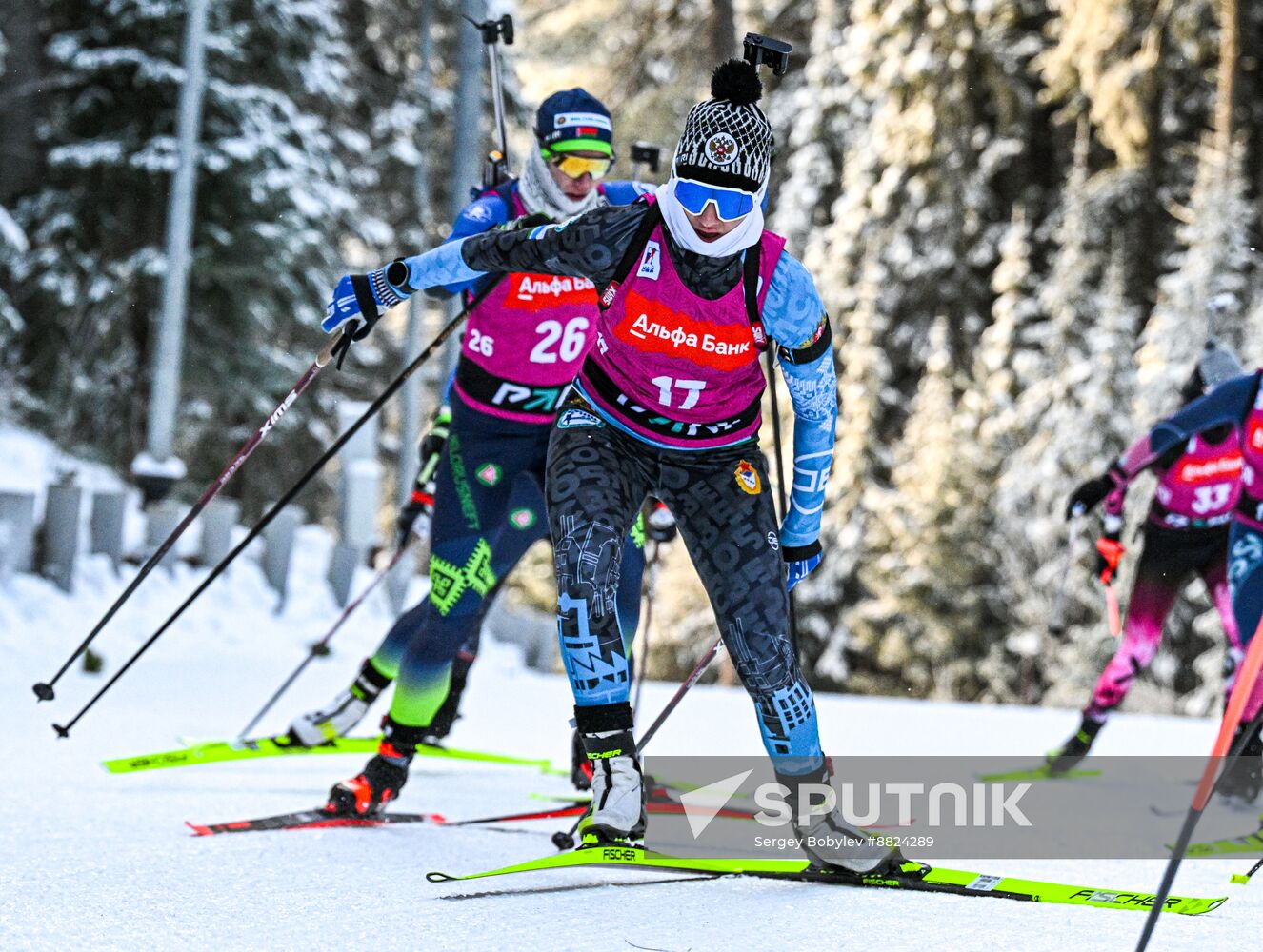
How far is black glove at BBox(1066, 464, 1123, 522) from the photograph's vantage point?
6086 millimetres

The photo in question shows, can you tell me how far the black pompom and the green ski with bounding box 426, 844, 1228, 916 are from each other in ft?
6.20

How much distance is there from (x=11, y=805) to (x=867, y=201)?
23329 mm

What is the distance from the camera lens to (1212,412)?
5.61m

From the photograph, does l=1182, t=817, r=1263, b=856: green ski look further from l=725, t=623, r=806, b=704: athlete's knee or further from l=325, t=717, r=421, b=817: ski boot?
l=325, t=717, r=421, b=817: ski boot

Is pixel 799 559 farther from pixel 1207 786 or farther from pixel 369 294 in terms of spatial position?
pixel 369 294

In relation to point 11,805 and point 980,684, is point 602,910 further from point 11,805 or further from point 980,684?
point 980,684

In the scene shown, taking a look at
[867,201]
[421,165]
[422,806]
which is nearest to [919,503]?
[867,201]

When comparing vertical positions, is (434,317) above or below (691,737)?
above

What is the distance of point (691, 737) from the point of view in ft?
25.9

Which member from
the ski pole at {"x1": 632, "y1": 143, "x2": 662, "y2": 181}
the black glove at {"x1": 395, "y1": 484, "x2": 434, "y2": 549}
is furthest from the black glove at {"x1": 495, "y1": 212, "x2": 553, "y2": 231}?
the black glove at {"x1": 395, "y1": 484, "x2": 434, "y2": 549}

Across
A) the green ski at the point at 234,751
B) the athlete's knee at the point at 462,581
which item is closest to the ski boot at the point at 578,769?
the green ski at the point at 234,751

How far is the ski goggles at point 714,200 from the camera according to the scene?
3381 millimetres

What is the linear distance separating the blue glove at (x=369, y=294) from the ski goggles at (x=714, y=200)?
93cm
